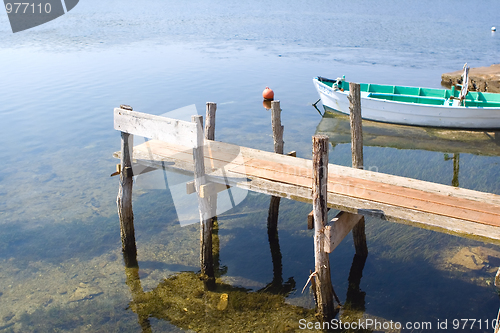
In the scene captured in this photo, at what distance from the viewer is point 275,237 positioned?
9.42 meters

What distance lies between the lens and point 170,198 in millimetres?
11398

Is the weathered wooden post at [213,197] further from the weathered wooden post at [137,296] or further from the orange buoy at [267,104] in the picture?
the orange buoy at [267,104]

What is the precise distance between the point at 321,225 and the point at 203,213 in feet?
7.62

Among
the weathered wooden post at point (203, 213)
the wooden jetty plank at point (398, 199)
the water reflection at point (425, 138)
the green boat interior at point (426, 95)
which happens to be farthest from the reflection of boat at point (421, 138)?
the weathered wooden post at point (203, 213)

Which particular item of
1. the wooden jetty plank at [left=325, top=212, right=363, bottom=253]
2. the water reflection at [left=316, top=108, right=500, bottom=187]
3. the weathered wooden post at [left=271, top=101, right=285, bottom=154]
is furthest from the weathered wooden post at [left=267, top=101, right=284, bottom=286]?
the water reflection at [left=316, top=108, right=500, bottom=187]

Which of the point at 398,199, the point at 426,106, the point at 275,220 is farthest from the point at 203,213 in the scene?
the point at 426,106

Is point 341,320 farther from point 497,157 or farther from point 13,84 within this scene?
point 13,84

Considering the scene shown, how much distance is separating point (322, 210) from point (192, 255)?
373 centimetres

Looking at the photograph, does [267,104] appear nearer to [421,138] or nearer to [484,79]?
[421,138]

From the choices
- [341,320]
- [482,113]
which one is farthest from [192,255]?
[482,113]

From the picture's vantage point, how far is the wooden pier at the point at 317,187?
19.6 feet

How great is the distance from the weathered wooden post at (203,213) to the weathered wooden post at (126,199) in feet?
5.14

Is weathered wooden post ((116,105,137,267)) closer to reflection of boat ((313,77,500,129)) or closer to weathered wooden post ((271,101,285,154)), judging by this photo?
weathered wooden post ((271,101,285,154))

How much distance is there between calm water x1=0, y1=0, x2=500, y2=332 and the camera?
7.41 m
